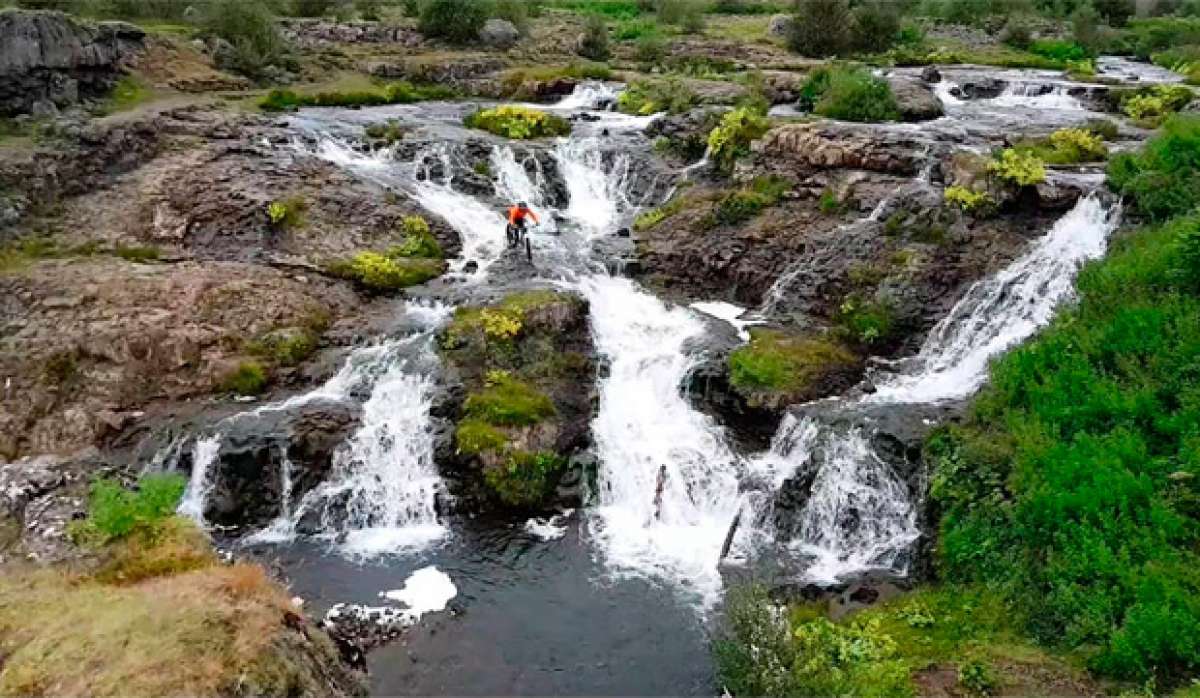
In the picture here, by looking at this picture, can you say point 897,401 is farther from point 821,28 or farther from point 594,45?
point 594,45

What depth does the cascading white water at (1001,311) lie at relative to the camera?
17.5 meters

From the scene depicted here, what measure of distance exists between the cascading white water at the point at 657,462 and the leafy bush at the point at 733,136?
6672 mm

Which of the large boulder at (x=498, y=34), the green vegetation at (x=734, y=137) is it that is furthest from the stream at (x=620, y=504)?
the large boulder at (x=498, y=34)

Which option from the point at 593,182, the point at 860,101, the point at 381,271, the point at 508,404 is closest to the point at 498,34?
the point at 593,182

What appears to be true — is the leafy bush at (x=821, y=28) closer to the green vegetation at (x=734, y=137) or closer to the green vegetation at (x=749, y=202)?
the green vegetation at (x=734, y=137)

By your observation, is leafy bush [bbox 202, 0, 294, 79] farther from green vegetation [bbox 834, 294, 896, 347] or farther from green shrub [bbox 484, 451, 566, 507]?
green vegetation [bbox 834, 294, 896, 347]

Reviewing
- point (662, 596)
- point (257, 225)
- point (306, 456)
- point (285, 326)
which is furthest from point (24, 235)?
point (662, 596)

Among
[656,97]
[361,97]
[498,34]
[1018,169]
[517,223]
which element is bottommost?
[517,223]

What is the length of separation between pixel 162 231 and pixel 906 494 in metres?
18.2

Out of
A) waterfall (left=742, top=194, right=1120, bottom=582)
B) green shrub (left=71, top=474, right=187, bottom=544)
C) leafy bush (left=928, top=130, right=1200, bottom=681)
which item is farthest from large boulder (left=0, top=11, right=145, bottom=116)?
leafy bush (left=928, top=130, right=1200, bottom=681)

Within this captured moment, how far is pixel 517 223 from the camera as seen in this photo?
77.4 ft

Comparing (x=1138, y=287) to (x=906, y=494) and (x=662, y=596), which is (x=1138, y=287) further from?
(x=662, y=596)

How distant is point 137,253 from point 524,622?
14.0 m

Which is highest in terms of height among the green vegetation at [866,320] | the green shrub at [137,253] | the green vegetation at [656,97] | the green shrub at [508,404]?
the green vegetation at [656,97]
